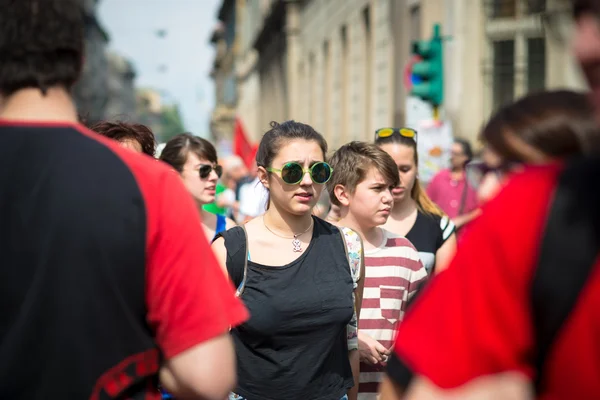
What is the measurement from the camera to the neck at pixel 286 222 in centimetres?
448

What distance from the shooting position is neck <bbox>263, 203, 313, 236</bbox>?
14.7 feet

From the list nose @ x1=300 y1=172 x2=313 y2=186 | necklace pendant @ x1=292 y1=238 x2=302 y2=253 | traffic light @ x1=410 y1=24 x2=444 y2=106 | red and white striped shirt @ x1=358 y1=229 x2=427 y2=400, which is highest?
traffic light @ x1=410 y1=24 x2=444 y2=106

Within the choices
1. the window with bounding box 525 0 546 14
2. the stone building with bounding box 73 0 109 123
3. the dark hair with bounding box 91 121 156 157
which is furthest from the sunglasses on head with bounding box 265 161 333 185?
the stone building with bounding box 73 0 109 123

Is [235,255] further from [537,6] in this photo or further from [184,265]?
[537,6]

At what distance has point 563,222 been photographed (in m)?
1.66

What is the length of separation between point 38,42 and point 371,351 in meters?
2.82

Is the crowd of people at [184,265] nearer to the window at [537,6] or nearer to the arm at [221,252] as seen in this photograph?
the window at [537,6]

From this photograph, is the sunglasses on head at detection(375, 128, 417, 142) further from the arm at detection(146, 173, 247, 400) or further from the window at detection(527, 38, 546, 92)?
the window at detection(527, 38, 546, 92)

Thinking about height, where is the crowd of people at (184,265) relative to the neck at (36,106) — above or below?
below

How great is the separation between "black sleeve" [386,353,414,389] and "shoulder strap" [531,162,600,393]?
43cm

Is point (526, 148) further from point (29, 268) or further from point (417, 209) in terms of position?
point (417, 209)

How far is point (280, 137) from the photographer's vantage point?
4.66 m

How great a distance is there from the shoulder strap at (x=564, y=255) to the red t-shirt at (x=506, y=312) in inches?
0.4

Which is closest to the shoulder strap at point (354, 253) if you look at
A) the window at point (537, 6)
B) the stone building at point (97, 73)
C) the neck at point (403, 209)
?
the neck at point (403, 209)
